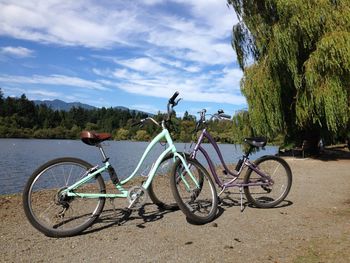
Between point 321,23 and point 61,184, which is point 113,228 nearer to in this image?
point 61,184

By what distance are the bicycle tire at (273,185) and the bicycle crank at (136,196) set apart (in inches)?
73.0

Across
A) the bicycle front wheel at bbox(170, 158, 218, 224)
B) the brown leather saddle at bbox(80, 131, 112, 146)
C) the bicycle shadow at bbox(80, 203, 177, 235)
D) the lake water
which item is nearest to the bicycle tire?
the lake water

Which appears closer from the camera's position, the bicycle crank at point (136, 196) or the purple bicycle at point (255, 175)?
the bicycle crank at point (136, 196)

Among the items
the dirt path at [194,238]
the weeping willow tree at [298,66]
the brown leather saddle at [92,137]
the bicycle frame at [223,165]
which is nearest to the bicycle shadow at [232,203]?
the dirt path at [194,238]

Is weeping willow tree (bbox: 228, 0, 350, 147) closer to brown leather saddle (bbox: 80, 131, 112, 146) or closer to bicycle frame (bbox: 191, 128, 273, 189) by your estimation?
bicycle frame (bbox: 191, 128, 273, 189)

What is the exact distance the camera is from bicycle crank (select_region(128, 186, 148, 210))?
4953 millimetres

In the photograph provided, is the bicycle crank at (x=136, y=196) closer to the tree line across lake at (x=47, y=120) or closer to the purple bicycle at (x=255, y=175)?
the purple bicycle at (x=255, y=175)

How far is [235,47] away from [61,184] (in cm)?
1298

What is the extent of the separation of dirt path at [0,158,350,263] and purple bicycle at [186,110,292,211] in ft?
0.89

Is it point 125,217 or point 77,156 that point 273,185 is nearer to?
point 125,217

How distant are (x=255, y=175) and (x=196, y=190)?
1140 mm

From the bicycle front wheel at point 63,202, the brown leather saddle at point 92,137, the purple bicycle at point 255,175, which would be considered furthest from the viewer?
the purple bicycle at point 255,175

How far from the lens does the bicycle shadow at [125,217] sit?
496 centimetres

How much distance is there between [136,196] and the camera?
4.96 meters
